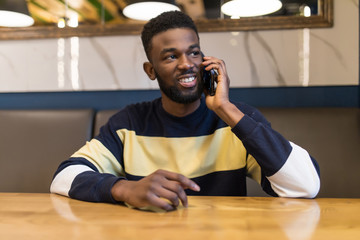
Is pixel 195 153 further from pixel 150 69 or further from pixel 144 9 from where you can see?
pixel 144 9

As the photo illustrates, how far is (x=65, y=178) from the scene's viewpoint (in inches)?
42.0

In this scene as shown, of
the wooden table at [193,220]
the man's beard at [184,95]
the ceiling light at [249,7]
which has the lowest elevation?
the wooden table at [193,220]

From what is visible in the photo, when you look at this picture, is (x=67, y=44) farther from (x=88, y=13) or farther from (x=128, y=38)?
(x=128, y=38)

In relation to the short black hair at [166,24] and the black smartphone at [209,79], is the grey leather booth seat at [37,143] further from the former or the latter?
the black smartphone at [209,79]

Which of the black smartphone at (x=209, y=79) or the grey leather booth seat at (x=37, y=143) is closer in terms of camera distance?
the black smartphone at (x=209, y=79)

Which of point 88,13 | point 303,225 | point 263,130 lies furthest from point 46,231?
point 88,13

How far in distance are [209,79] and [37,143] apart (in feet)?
3.14

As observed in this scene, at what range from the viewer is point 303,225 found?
685 millimetres

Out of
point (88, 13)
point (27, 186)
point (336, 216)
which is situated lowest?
point (27, 186)

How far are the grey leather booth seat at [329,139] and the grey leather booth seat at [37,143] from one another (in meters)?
0.85

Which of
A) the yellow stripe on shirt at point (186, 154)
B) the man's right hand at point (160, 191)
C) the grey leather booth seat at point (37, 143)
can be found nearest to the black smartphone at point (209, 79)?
the yellow stripe on shirt at point (186, 154)

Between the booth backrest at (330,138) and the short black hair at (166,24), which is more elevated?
the short black hair at (166,24)

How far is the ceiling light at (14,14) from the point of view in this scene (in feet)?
6.49

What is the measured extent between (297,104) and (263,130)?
869mm
